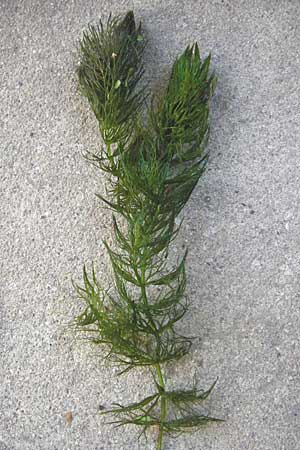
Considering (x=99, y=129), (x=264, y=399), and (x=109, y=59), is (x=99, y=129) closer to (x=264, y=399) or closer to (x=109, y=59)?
(x=109, y=59)

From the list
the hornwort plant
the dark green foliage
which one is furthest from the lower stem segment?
the dark green foliage

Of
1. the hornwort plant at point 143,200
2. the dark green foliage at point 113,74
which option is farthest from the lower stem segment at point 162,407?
the dark green foliage at point 113,74

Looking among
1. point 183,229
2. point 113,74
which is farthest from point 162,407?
point 113,74

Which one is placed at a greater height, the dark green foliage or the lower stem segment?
the dark green foliage

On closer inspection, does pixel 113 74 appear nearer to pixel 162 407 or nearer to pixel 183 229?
pixel 183 229

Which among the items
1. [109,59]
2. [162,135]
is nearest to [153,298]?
[162,135]

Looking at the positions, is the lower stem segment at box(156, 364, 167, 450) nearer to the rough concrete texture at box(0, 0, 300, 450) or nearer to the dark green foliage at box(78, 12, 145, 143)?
the rough concrete texture at box(0, 0, 300, 450)
